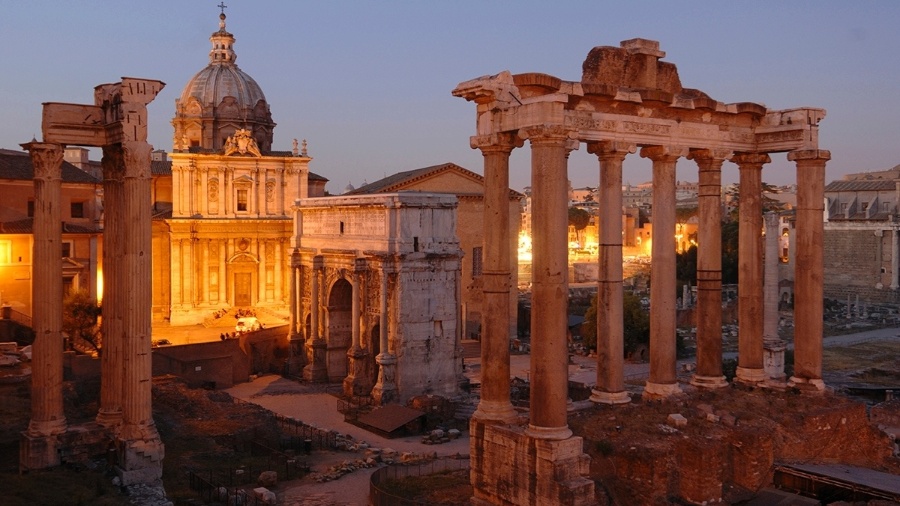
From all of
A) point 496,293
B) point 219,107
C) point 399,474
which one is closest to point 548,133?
point 496,293

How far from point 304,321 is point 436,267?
28.9ft

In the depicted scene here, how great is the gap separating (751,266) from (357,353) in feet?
61.6

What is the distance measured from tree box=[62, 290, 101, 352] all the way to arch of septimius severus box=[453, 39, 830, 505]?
22.1 metres

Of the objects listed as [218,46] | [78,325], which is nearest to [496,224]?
[78,325]

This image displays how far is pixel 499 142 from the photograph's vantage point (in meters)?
15.6

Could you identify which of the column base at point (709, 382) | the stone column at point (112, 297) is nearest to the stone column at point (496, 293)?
the column base at point (709, 382)

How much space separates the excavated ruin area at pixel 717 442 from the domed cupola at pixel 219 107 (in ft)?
119

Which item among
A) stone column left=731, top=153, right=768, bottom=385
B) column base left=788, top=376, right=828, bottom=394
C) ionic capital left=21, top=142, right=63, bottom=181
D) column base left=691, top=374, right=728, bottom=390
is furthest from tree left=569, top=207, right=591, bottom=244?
ionic capital left=21, top=142, right=63, bottom=181

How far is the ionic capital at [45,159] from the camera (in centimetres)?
1767

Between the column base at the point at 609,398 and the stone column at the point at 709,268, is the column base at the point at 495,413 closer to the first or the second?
the column base at the point at 609,398

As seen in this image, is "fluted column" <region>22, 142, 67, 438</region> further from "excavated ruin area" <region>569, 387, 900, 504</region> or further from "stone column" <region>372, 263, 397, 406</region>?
"stone column" <region>372, 263, 397, 406</region>

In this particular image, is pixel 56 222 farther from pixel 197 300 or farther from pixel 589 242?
pixel 589 242

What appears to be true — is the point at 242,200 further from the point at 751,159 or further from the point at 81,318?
the point at 751,159

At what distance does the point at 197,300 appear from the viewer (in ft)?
151
